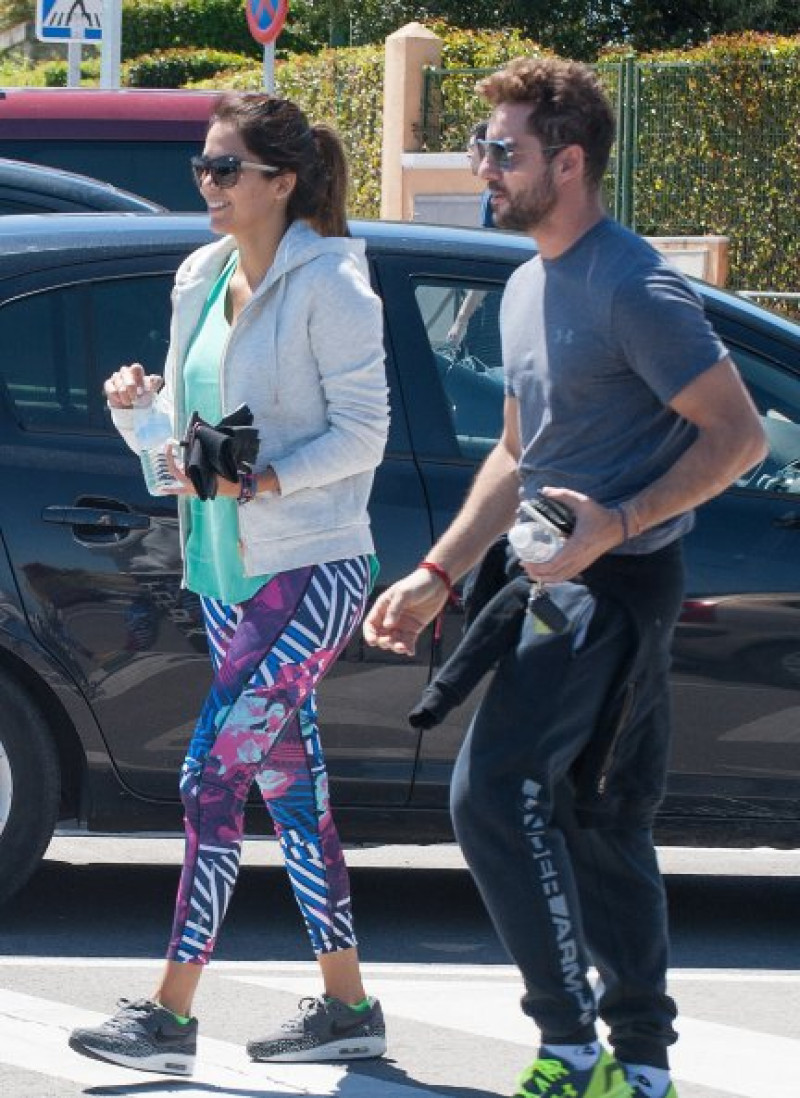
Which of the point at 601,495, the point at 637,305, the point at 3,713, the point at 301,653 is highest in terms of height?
the point at 637,305

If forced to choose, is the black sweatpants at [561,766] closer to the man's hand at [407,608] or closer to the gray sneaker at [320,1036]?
the man's hand at [407,608]

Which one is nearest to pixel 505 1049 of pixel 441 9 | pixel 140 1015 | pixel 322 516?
pixel 140 1015

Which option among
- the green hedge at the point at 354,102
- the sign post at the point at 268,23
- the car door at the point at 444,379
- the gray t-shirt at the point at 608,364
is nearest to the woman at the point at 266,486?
the gray t-shirt at the point at 608,364

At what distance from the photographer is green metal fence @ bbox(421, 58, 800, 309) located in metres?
18.2

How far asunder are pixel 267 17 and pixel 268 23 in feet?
0.20

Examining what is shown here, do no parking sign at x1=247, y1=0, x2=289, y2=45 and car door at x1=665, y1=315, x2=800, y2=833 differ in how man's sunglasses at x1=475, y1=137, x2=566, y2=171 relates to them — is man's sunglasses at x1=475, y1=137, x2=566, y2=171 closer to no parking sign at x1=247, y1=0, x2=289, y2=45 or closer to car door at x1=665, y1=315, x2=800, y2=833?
car door at x1=665, y1=315, x2=800, y2=833

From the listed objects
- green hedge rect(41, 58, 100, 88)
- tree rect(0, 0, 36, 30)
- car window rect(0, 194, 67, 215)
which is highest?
car window rect(0, 194, 67, 215)

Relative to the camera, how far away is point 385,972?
575 cm

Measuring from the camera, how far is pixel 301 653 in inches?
188

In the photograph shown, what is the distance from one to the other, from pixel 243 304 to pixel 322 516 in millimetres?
437

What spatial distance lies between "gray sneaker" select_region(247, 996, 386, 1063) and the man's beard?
1.66 meters

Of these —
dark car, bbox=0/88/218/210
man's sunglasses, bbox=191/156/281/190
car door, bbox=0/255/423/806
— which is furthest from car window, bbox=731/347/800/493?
dark car, bbox=0/88/218/210

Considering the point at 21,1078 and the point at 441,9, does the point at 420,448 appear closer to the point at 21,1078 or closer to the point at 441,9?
the point at 21,1078

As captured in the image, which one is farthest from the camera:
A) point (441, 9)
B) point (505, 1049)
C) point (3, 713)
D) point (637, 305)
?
point (441, 9)
